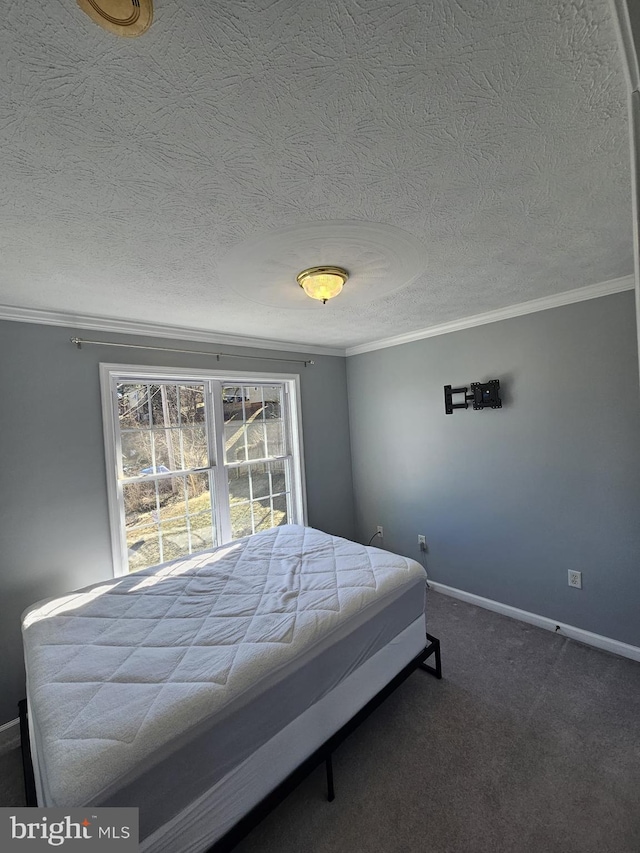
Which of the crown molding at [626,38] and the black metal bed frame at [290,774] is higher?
the crown molding at [626,38]

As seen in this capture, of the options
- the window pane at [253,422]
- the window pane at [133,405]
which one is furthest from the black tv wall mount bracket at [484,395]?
the window pane at [133,405]

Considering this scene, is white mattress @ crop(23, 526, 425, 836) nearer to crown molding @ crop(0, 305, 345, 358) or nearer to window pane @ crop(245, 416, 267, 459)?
window pane @ crop(245, 416, 267, 459)

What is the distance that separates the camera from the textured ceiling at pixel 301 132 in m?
0.67

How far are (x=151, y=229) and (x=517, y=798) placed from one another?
9.19ft

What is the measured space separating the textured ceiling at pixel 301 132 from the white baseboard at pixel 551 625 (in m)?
2.50

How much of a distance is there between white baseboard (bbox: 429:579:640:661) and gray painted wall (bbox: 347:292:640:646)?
0.14 feet

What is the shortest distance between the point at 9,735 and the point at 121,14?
319cm

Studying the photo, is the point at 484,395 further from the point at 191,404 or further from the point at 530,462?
the point at 191,404

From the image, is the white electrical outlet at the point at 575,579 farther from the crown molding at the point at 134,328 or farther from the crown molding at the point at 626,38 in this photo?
the crown molding at the point at 134,328

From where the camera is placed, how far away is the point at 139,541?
8.72 feet

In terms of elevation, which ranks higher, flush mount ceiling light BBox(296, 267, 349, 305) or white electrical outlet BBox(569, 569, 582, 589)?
flush mount ceiling light BBox(296, 267, 349, 305)

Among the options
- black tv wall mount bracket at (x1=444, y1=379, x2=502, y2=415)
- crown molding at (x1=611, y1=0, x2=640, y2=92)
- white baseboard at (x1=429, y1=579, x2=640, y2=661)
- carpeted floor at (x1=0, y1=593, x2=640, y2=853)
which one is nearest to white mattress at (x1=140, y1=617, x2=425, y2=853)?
carpeted floor at (x1=0, y1=593, x2=640, y2=853)

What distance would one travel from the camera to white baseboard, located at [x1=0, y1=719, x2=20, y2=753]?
1.96 m

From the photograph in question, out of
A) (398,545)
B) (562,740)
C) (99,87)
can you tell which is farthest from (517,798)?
(99,87)
